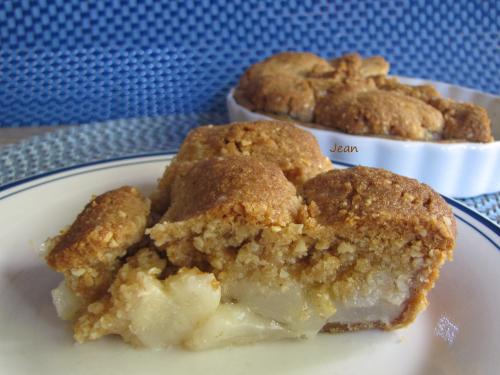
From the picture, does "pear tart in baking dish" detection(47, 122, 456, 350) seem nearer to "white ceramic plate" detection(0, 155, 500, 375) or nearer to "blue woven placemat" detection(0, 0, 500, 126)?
"white ceramic plate" detection(0, 155, 500, 375)

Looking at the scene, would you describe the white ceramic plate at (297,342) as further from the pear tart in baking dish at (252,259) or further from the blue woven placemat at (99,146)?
the blue woven placemat at (99,146)

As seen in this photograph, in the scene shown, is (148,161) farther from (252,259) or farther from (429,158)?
(429,158)

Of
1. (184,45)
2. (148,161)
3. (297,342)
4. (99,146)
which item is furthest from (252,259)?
(184,45)

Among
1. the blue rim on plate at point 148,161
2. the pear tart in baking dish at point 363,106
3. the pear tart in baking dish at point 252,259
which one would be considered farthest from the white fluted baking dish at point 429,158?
the pear tart in baking dish at point 252,259

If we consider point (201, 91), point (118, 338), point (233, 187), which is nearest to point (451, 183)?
point (233, 187)

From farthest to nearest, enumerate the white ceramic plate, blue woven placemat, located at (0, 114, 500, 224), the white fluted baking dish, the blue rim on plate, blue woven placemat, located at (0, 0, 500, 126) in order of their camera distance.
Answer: blue woven placemat, located at (0, 0, 500, 126) → blue woven placemat, located at (0, 114, 500, 224) → the white fluted baking dish → the blue rim on plate → the white ceramic plate

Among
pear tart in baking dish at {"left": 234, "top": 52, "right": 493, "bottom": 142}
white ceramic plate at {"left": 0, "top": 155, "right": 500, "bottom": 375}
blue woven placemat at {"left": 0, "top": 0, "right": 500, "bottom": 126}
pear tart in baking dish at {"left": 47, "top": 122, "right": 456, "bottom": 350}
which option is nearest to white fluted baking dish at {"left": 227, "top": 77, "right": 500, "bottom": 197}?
pear tart in baking dish at {"left": 234, "top": 52, "right": 493, "bottom": 142}

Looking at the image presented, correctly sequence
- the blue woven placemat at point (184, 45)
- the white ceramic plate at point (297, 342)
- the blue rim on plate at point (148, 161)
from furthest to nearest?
the blue woven placemat at point (184, 45)
the blue rim on plate at point (148, 161)
the white ceramic plate at point (297, 342)
